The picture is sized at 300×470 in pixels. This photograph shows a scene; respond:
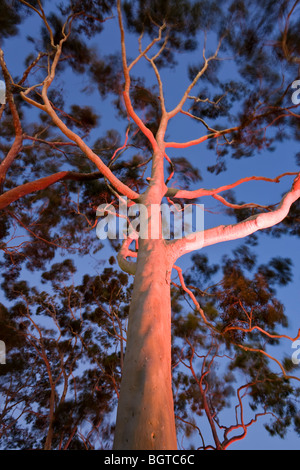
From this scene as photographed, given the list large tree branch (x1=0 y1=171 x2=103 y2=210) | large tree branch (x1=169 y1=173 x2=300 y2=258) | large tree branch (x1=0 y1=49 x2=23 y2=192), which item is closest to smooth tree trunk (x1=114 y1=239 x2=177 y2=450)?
large tree branch (x1=169 y1=173 x2=300 y2=258)

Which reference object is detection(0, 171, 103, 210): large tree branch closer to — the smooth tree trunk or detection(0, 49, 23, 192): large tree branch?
detection(0, 49, 23, 192): large tree branch

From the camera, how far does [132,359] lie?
1364 mm

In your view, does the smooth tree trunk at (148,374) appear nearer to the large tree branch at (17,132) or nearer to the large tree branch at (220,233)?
the large tree branch at (220,233)

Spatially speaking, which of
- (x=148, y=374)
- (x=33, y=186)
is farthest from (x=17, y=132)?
(x=148, y=374)

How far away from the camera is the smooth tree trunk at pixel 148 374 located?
3.68 ft

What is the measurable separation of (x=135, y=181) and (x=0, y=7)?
11.1ft

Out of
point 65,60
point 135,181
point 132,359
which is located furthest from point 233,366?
point 65,60

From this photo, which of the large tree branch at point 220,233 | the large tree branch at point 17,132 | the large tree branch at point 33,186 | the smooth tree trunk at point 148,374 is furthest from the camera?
the large tree branch at point 17,132

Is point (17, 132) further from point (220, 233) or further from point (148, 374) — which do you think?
point (148, 374)

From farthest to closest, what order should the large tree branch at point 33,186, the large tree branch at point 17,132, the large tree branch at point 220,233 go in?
the large tree branch at point 17,132 < the large tree branch at point 33,186 < the large tree branch at point 220,233

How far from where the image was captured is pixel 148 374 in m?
1.28

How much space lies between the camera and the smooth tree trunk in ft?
3.68

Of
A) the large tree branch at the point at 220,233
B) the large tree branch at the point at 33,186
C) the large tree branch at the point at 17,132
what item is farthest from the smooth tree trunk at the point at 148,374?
the large tree branch at the point at 17,132
